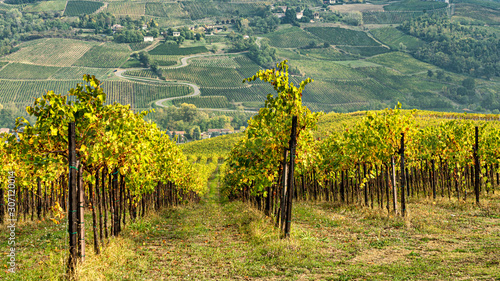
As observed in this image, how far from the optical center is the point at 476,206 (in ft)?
59.8

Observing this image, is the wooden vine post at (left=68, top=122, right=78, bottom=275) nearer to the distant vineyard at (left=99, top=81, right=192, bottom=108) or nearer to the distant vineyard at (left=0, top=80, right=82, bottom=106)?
the distant vineyard at (left=99, top=81, right=192, bottom=108)

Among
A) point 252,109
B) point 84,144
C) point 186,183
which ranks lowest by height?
point 252,109

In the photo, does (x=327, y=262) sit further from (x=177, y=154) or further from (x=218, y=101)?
(x=218, y=101)

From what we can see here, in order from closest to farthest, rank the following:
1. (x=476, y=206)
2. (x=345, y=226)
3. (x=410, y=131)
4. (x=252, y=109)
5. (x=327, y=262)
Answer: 1. (x=327, y=262)
2. (x=345, y=226)
3. (x=410, y=131)
4. (x=476, y=206)
5. (x=252, y=109)

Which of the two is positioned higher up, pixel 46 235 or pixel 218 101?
pixel 46 235

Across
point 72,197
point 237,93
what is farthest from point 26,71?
point 72,197

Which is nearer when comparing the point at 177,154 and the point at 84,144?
the point at 84,144

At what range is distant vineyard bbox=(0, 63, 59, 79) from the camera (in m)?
185

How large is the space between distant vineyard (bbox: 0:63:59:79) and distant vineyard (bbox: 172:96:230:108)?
2584 inches

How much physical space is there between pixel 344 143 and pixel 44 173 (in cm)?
1799

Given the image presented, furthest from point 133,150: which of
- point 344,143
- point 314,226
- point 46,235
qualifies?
point 344,143

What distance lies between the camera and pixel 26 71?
621 ft

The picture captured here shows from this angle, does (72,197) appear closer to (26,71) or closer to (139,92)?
(139,92)

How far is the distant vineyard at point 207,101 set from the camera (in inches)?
7101
